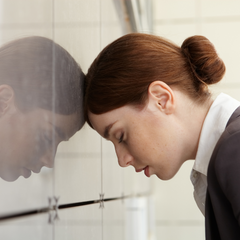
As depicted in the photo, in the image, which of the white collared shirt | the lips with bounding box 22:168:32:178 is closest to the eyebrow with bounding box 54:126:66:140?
the lips with bounding box 22:168:32:178

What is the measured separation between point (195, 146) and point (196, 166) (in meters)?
0.06

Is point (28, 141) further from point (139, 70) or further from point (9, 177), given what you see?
point (139, 70)

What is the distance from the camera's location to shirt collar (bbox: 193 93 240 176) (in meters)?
0.86

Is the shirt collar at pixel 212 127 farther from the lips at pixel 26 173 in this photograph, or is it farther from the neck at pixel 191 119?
the lips at pixel 26 173

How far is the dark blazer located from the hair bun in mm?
158

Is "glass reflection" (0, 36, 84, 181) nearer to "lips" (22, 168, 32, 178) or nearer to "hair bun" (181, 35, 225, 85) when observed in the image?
"lips" (22, 168, 32, 178)

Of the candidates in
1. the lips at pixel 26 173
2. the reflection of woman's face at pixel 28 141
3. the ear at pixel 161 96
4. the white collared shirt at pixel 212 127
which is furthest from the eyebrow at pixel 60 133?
the white collared shirt at pixel 212 127

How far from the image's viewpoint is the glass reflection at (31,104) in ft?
1.27

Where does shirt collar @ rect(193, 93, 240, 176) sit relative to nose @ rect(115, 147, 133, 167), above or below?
above

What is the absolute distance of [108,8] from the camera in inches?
47.3

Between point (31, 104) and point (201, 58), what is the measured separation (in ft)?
1.80

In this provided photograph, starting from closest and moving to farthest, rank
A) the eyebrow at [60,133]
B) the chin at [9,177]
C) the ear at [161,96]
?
1. the chin at [9,177]
2. the eyebrow at [60,133]
3. the ear at [161,96]

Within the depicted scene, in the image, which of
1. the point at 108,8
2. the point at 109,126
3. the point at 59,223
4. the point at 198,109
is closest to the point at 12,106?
the point at 59,223

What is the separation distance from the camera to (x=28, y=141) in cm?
46
